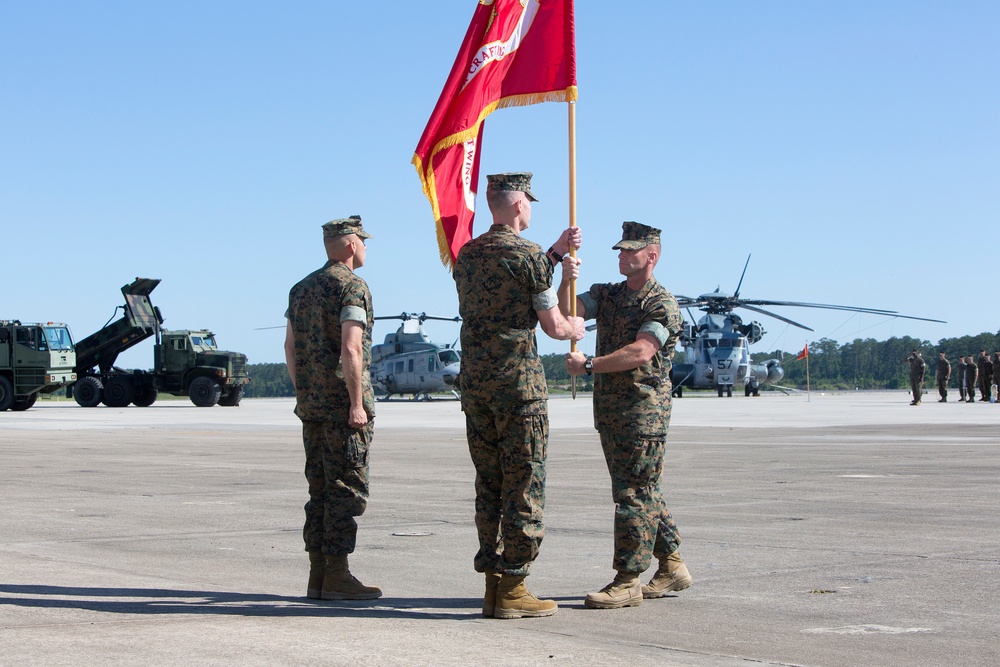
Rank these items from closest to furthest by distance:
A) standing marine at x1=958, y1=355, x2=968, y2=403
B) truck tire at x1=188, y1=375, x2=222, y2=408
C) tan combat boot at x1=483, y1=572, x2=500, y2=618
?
tan combat boot at x1=483, y1=572, x2=500, y2=618 → truck tire at x1=188, y1=375, x2=222, y2=408 → standing marine at x1=958, y1=355, x2=968, y2=403

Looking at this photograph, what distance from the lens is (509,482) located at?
19.3 feet

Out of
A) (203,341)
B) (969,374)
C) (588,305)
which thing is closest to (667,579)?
(588,305)

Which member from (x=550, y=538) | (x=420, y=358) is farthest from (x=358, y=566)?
(x=420, y=358)

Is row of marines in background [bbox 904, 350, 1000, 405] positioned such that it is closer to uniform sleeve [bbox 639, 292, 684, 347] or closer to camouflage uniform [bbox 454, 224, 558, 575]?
uniform sleeve [bbox 639, 292, 684, 347]

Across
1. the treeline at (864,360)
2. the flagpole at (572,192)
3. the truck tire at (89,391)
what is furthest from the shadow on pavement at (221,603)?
the treeline at (864,360)

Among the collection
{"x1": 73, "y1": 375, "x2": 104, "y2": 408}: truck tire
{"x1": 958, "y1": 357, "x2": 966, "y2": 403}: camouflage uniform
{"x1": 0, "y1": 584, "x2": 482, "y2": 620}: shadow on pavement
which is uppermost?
{"x1": 958, "y1": 357, "x2": 966, "y2": 403}: camouflage uniform

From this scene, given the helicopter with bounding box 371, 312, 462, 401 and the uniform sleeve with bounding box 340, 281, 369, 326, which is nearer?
the uniform sleeve with bounding box 340, 281, 369, 326

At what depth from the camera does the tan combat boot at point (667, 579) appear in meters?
6.24

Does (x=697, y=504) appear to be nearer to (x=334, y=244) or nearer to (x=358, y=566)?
(x=358, y=566)

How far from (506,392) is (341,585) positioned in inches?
52.5

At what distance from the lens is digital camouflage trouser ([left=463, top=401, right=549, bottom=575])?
581cm

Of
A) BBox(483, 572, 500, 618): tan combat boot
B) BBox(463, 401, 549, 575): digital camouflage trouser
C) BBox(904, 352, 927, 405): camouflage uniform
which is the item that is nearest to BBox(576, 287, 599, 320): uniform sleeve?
BBox(463, 401, 549, 575): digital camouflage trouser

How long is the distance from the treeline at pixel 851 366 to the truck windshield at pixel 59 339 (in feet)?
169

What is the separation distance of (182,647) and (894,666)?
9.02 feet
